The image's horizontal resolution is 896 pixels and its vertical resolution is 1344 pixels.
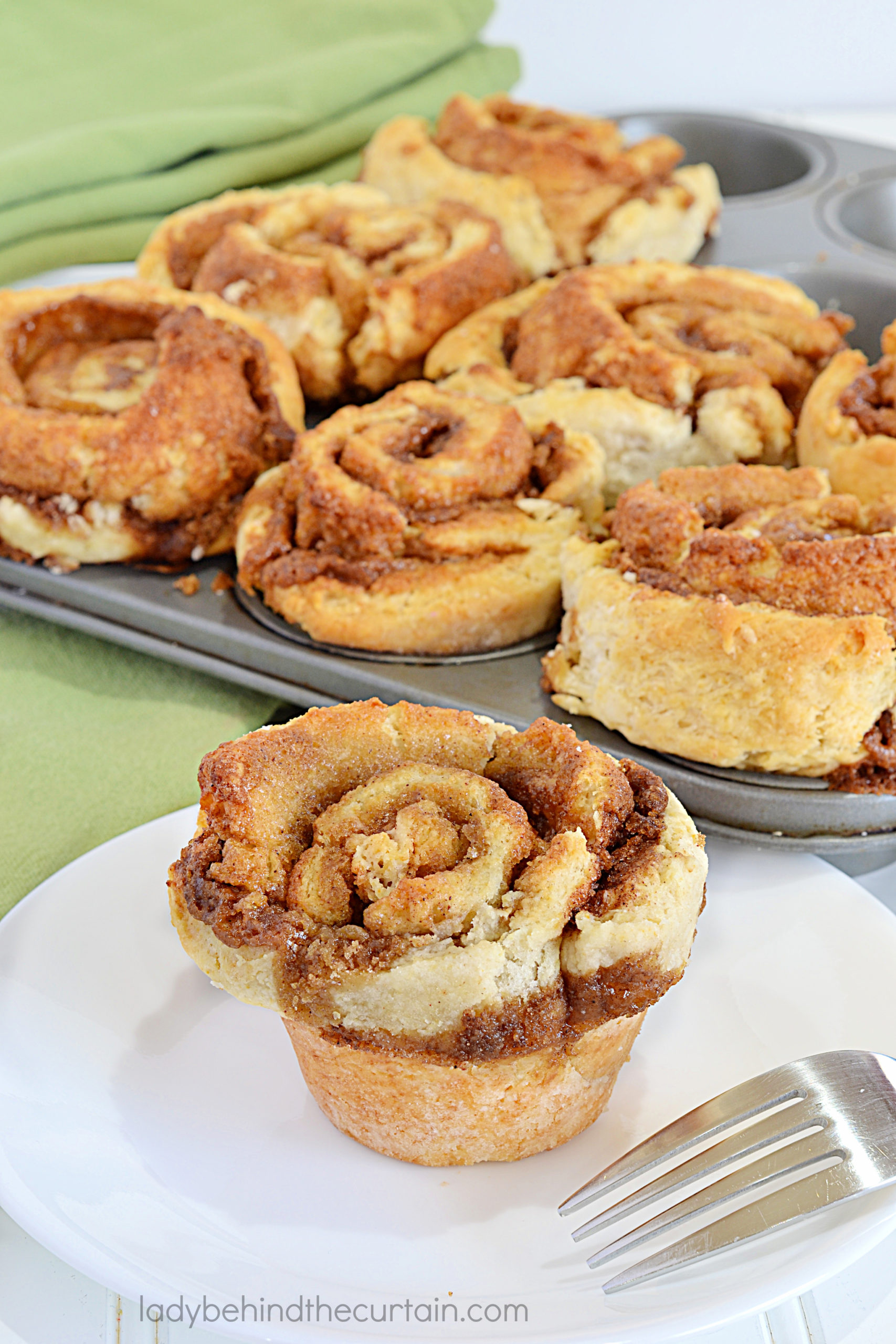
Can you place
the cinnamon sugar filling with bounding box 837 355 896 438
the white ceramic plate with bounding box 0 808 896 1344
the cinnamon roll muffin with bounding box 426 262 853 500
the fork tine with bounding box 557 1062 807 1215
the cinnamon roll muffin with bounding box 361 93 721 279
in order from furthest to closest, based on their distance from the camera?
the cinnamon roll muffin with bounding box 361 93 721 279, the cinnamon roll muffin with bounding box 426 262 853 500, the cinnamon sugar filling with bounding box 837 355 896 438, the fork tine with bounding box 557 1062 807 1215, the white ceramic plate with bounding box 0 808 896 1344

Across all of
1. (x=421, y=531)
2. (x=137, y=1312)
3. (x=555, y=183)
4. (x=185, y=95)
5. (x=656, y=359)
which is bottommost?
(x=137, y=1312)

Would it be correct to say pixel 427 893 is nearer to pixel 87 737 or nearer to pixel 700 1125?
pixel 700 1125

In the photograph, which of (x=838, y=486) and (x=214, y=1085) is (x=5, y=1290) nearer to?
(x=214, y=1085)

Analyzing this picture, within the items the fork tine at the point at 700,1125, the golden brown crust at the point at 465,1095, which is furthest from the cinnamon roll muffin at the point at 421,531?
the fork tine at the point at 700,1125

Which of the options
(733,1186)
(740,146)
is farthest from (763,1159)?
(740,146)

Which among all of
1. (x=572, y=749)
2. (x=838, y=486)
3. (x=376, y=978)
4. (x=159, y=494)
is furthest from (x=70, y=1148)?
(x=838, y=486)

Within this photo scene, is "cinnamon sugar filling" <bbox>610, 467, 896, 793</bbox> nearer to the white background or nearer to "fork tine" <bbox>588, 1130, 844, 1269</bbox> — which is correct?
"fork tine" <bbox>588, 1130, 844, 1269</bbox>

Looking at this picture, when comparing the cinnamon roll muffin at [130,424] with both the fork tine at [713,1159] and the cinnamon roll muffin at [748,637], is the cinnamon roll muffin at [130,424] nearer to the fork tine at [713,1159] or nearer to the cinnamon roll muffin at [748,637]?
the cinnamon roll muffin at [748,637]

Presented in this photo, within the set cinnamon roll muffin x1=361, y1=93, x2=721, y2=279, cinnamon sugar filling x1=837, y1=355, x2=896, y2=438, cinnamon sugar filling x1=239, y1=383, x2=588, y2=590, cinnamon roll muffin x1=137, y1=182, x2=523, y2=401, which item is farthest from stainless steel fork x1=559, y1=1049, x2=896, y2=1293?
cinnamon roll muffin x1=361, y1=93, x2=721, y2=279
